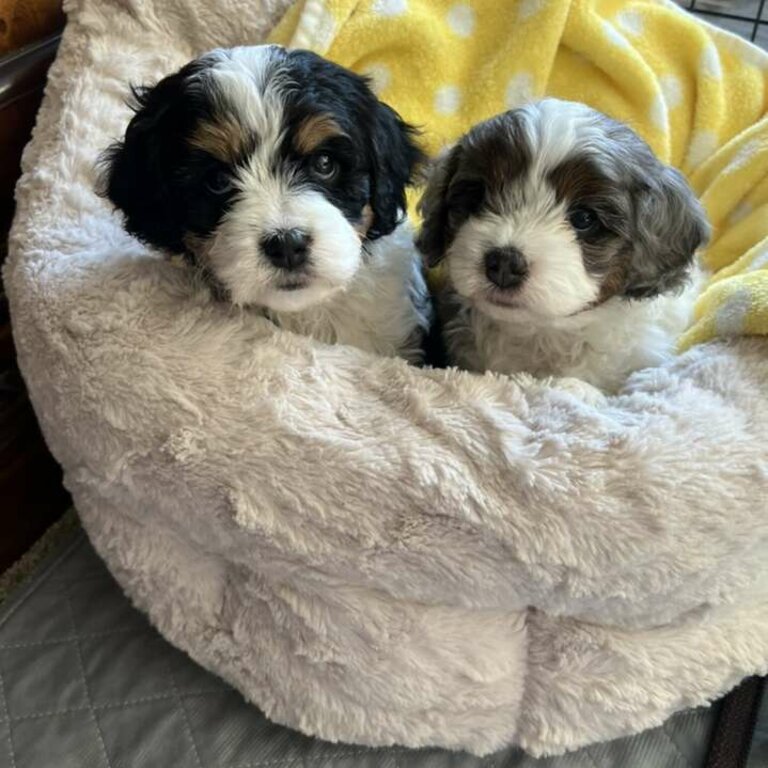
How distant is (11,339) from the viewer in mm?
2049

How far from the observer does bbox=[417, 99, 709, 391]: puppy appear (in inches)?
58.5

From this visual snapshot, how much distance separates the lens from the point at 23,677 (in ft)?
6.08

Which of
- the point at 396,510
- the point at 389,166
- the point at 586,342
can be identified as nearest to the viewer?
the point at 396,510

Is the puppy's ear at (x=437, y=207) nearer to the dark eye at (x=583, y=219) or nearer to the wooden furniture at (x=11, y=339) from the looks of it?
the dark eye at (x=583, y=219)

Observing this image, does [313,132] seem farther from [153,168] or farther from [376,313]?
[376,313]

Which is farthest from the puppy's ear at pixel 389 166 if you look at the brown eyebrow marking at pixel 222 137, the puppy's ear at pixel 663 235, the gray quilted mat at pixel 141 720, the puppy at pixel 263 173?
the gray quilted mat at pixel 141 720

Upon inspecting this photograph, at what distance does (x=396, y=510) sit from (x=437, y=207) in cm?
59

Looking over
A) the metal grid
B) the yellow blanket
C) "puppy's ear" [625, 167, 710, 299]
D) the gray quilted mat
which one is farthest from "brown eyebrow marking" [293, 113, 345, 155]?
the metal grid

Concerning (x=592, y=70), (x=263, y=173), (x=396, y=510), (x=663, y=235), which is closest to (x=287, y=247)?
(x=263, y=173)

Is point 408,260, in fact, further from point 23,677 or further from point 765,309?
point 23,677

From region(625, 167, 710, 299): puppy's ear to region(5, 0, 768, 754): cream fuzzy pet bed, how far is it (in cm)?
15

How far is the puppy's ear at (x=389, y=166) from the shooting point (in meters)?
1.61

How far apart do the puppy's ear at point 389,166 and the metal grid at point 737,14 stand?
61.4 inches

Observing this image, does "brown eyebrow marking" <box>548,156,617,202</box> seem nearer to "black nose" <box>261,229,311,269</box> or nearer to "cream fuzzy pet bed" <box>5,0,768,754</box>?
"cream fuzzy pet bed" <box>5,0,768,754</box>
